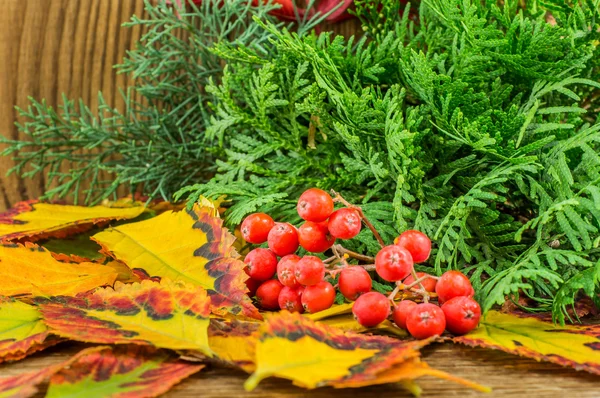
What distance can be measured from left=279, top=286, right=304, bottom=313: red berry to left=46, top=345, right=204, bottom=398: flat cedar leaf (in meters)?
0.13

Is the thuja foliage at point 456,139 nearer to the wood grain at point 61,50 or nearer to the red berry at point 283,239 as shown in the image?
the red berry at point 283,239

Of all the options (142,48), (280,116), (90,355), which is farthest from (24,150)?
(90,355)

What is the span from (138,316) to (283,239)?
5.6 inches

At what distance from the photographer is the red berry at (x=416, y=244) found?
463 millimetres

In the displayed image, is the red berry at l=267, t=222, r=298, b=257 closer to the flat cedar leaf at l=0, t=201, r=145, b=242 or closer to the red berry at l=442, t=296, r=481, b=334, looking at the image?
the red berry at l=442, t=296, r=481, b=334

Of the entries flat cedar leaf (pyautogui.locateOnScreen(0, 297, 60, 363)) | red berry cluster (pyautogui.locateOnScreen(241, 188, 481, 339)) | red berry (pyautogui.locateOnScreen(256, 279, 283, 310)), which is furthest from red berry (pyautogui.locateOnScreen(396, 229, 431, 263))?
flat cedar leaf (pyautogui.locateOnScreen(0, 297, 60, 363))

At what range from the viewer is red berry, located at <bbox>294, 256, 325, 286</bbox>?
1.48 feet

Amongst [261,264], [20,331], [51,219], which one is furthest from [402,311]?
[51,219]

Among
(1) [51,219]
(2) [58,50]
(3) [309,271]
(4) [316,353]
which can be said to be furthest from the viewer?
(2) [58,50]

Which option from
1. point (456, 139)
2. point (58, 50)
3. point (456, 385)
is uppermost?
point (58, 50)

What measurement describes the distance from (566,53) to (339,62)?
23 cm

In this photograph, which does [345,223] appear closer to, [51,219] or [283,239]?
[283,239]

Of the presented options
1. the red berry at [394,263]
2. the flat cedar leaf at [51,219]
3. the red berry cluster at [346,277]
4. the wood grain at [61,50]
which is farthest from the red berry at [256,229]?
the wood grain at [61,50]

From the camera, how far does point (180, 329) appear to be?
0.40m
